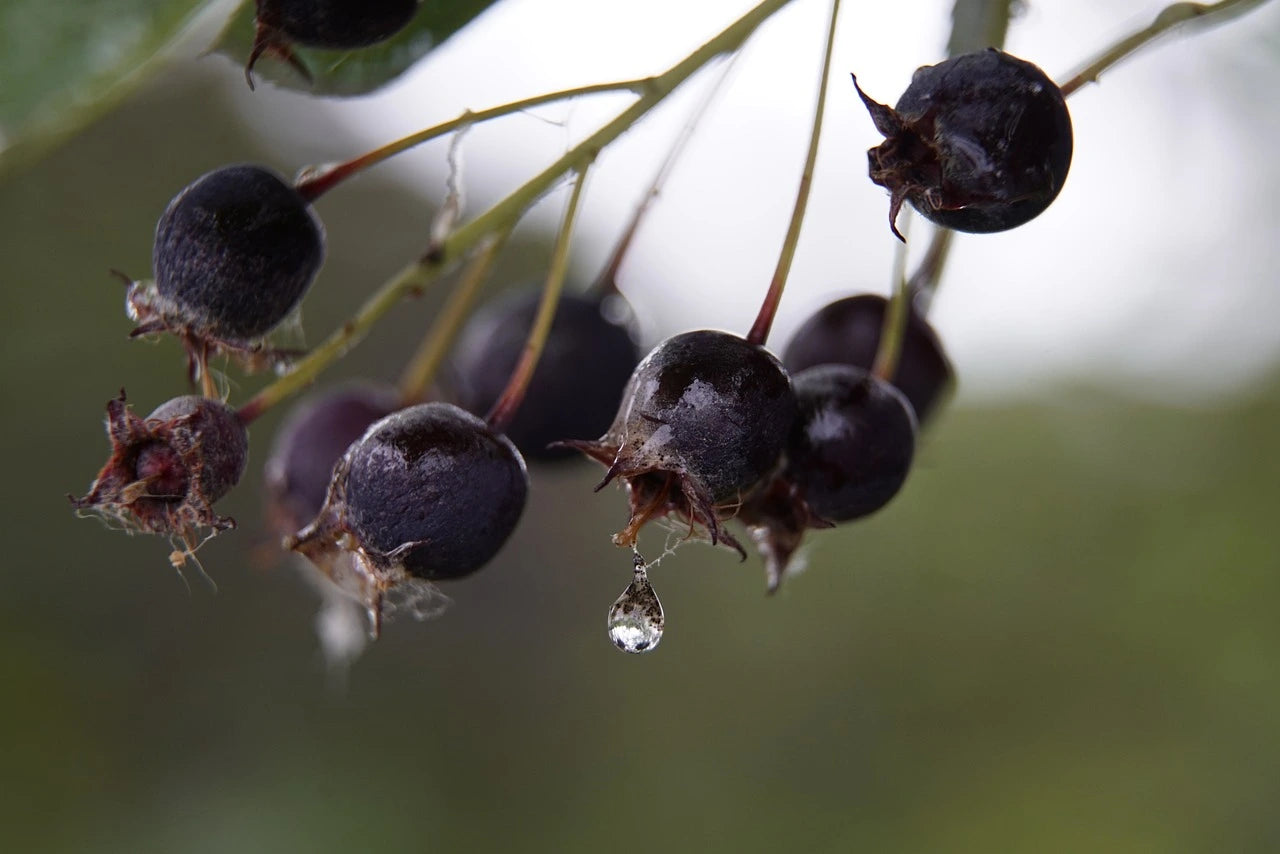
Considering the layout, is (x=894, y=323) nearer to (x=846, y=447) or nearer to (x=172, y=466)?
(x=846, y=447)

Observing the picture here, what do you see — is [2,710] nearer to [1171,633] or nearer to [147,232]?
[147,232]

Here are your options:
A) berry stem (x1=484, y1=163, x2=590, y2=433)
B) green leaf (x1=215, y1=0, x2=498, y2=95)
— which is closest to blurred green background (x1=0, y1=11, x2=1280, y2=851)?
green leaf (x1=215, y1=0, x2=498, y2=95)

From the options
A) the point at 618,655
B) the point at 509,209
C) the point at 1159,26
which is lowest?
the point at 509,209

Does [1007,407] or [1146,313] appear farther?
[1007,407]

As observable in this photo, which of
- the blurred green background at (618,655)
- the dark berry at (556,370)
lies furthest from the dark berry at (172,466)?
the blurred green background at (618,655)

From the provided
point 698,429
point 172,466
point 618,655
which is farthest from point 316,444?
point 618,655

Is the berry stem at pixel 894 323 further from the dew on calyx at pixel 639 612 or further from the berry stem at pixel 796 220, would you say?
the dew on calyx at pixel 639 612

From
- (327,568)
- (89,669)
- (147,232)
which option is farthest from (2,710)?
(327,568)
